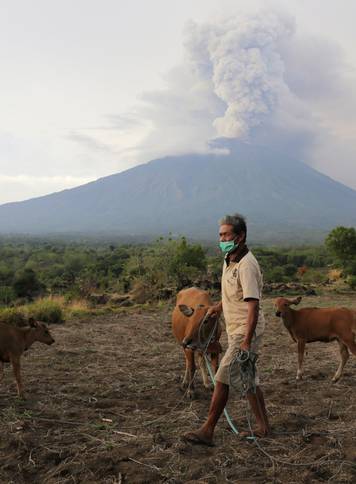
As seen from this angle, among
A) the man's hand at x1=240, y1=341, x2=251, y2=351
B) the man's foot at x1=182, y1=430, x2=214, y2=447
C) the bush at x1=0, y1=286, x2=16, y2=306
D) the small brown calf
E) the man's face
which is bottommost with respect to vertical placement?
the bush at x1=0, y1=286, x2=16, y2=306

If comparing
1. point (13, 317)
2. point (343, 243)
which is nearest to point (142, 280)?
point (13, 317)

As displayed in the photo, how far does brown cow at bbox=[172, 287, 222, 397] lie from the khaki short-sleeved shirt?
871 mm

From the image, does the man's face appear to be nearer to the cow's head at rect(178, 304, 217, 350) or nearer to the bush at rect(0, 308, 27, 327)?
the cow's head at rect(178, 304, 217, 350)

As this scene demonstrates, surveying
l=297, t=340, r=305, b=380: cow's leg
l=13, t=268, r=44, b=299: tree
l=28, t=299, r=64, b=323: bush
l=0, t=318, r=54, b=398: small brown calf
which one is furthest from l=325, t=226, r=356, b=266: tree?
l=0, t=318, r=54, b=398: small brown calf

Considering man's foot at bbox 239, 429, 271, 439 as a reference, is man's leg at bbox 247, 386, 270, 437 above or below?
above

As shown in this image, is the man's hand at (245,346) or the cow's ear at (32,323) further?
the cow's ear at (32,323)

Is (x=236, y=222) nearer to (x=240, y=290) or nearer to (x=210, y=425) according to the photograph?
(x=240, y=290)

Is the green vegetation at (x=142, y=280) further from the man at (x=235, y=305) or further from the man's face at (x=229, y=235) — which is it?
the man's face at (x=229, y=235)

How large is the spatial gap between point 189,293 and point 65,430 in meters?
3.36

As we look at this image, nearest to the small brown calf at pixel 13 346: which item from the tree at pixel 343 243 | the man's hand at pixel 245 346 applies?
the man's hand at pixel 245 346

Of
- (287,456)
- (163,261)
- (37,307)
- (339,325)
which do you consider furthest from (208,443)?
(163,261)

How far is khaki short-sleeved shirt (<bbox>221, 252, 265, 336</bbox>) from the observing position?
15.5 ft

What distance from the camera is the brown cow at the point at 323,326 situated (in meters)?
7.43

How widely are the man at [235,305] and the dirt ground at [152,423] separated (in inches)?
13.5
